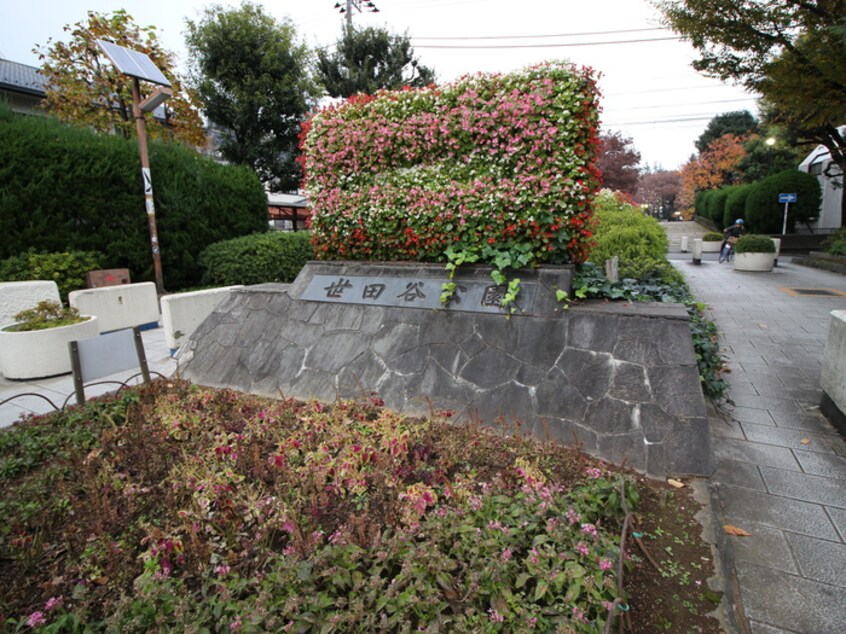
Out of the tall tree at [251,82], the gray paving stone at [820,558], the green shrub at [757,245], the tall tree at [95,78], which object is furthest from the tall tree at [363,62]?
the gray paving stone at [820,558]

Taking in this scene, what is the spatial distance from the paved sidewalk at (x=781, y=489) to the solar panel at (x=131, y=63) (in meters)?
9.51

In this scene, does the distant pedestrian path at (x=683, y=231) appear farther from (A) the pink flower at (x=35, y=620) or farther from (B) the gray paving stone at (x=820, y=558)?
(A) the pink flower at (x=35, y=620)

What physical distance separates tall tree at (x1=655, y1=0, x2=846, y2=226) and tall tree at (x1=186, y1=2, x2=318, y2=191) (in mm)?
10413

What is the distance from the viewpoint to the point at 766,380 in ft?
15.4

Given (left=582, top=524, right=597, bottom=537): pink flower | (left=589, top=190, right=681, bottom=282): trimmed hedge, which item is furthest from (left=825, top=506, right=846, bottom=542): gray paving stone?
(left=589, top=190, right=681, bottom=282): trimmed hedge

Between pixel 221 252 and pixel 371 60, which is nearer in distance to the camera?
pixel 221 252

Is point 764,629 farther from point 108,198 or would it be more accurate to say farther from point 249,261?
point 108,198

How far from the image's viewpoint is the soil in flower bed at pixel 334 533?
66.7 inches

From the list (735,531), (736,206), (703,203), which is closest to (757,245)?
(736,206)

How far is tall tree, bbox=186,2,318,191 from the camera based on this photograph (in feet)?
44.1

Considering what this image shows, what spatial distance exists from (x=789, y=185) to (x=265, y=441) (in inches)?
997

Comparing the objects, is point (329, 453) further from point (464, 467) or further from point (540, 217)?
point (540, 217)

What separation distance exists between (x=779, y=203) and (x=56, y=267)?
1025 inches

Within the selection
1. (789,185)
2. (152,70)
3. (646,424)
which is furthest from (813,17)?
(789,185)
